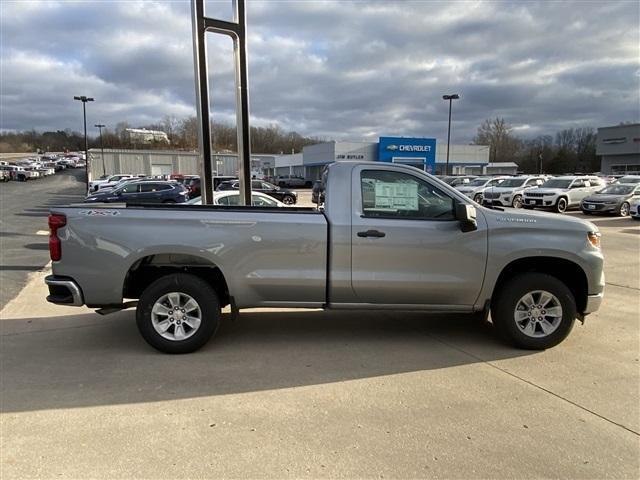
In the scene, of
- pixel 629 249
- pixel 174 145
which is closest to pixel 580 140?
A: pixel 174 145

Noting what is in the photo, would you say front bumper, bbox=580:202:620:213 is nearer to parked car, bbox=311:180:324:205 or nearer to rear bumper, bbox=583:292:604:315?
rear bumper, bbox=583:292:604:315

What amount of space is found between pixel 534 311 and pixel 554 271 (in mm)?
576

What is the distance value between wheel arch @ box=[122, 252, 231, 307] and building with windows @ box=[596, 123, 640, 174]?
264 ft

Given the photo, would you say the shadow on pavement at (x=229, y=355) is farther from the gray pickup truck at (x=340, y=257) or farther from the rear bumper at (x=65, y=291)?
the rear bumper at (x=65, y=291)

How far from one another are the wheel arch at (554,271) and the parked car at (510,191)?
21.9 meters

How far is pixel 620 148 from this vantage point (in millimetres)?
72500

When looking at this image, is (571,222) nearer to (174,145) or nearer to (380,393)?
(380,393)

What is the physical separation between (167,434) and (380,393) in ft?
5.52

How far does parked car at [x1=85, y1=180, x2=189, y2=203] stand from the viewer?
22844 millimetres

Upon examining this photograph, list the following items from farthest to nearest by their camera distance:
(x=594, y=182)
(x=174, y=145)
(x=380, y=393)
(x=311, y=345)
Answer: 1. (x=174, y=145)
2. (x=594, y=182)
3. (x=311, y=345)
4. (x=380, y=393)

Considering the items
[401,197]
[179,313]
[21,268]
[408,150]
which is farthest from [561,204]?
[408,150]

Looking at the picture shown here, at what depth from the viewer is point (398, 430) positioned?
332 cm

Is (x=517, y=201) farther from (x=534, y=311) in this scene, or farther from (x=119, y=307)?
(x=119, y=307)

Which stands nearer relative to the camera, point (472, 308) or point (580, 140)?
point (472, 308)
